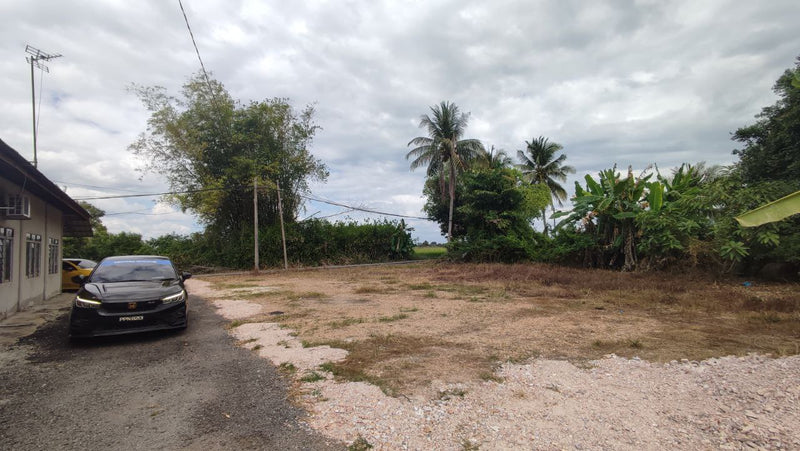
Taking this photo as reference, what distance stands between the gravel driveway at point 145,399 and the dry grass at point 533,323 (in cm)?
109

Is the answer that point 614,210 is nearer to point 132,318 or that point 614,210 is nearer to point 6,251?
point 132,318

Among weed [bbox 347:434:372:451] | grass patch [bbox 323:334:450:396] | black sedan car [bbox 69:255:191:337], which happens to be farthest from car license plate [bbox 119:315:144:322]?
weed [bbox 347:434:372:451]

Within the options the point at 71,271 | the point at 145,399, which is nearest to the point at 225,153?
the point at 71,271

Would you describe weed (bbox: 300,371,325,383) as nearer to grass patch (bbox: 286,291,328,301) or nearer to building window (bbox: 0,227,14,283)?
grass patch (bbox: 286,291,328,301)

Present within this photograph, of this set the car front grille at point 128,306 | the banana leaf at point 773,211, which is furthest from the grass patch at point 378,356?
the banana leaf at point 773,211

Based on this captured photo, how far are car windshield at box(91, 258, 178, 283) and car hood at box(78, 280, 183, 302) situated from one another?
295 millimetres

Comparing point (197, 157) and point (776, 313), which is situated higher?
point (197, 157)

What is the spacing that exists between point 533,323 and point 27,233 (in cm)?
1308

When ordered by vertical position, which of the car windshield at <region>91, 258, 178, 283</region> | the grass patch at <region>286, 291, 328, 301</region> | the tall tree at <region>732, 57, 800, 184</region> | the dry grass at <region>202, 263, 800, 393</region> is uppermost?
the tall tree at <region>732, 57, 800, 184</region>

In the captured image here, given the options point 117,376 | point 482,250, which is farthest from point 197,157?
point 117,376

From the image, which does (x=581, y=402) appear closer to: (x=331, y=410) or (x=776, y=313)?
(x=331, y=410)

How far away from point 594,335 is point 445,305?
13.3ft

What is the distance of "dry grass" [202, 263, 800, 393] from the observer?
512 centimetres

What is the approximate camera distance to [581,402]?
3.71 metres
